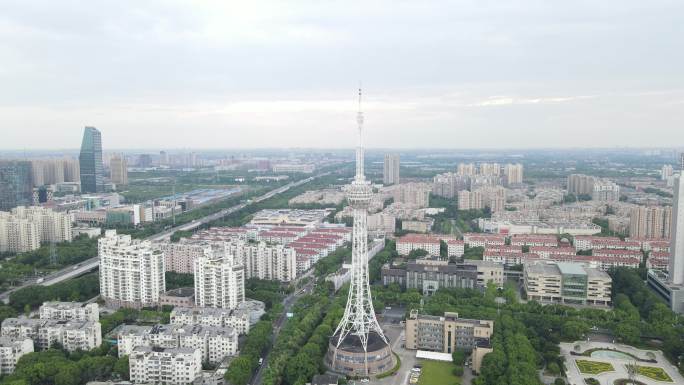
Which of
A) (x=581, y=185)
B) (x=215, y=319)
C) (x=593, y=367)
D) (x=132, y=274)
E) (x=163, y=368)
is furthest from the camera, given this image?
(x=581, y=185)

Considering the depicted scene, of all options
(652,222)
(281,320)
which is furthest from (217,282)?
(652,222)

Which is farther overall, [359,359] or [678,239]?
[678,239]

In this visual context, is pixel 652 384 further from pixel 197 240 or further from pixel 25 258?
pixel 25 258

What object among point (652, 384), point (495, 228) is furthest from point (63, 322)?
point (495, 228)

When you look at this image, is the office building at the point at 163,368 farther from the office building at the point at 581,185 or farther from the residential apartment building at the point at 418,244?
the office building at the point at 581,185

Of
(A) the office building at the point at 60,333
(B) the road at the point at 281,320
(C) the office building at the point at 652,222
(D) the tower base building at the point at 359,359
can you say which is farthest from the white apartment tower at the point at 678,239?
(A) the office building at the point at 60,333

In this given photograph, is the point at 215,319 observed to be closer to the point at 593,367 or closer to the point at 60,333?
the point at 60,333
